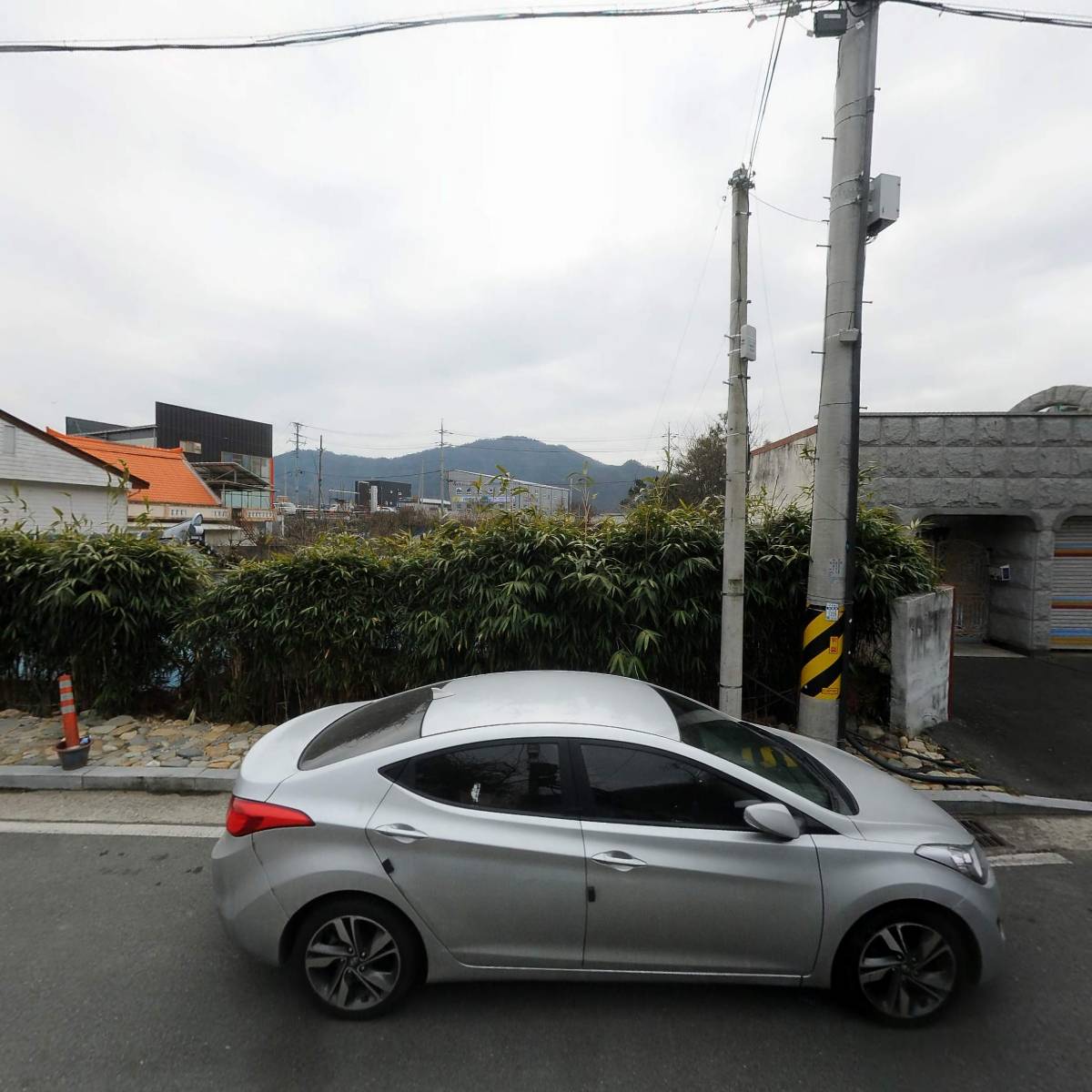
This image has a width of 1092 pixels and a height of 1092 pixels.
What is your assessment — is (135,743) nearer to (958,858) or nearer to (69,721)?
(69,721)

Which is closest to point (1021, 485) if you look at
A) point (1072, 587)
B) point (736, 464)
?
point (1072, 587)

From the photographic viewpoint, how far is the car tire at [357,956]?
8.16 feet

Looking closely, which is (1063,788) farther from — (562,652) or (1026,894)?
(562,652)

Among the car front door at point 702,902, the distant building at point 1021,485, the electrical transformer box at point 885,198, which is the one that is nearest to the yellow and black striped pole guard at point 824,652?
the car front door at point 702,902

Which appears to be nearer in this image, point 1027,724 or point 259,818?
point 259,818

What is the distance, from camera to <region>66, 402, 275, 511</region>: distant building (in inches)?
1615

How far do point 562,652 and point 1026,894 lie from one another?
3.60 metres

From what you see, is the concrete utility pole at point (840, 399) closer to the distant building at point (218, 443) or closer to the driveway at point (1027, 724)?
the driveway at point (1027, 724)

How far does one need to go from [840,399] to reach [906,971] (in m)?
3.93

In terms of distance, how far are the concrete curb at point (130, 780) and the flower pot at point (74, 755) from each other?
0.22ft

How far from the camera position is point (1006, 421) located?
9.30 m

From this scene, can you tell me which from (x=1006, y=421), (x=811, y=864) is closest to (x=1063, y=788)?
(x=811, y=864)

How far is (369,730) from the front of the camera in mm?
3016

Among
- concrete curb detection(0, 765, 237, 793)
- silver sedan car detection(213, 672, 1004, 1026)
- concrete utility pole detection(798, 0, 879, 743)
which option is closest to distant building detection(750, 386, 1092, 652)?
concrete utility pole detection(798, 0, 879, 743)
